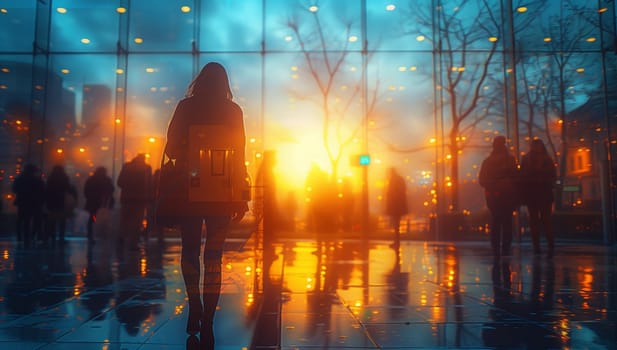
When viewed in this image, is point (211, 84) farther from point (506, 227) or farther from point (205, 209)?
point (506, 227)

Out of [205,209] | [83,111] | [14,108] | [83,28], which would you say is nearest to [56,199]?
[83,111]

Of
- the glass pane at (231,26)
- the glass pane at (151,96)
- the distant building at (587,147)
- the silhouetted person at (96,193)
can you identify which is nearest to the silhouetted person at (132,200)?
the silhouetted person at (96,193)

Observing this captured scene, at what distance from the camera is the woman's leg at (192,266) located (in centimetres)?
328

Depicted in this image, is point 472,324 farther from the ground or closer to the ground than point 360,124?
closer to the ground

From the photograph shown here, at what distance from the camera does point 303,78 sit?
1544 centimetres

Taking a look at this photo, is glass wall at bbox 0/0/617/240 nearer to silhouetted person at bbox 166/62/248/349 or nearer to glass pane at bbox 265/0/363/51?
glass pane at bbox 265/0/363/51

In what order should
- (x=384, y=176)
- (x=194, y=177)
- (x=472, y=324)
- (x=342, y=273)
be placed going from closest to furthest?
(x=194, y=177) → (x=472, y=324) → (x=342, y=273) → (x=384, y=176)

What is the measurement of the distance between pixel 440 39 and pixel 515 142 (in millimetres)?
3739

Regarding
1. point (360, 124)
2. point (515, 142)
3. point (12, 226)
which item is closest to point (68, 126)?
point (12, 226)

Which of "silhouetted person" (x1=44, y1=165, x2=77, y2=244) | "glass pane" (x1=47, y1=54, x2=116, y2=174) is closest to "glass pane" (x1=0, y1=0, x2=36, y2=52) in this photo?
"glass pane" (x1=47, y1=54, x2=116, y2=174)

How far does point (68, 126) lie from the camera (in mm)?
15094

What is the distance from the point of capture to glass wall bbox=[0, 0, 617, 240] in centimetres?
1473

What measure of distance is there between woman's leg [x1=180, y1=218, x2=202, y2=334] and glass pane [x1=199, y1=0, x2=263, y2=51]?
12.7 meters

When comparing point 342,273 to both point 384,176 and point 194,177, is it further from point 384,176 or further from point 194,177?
point 384,176
